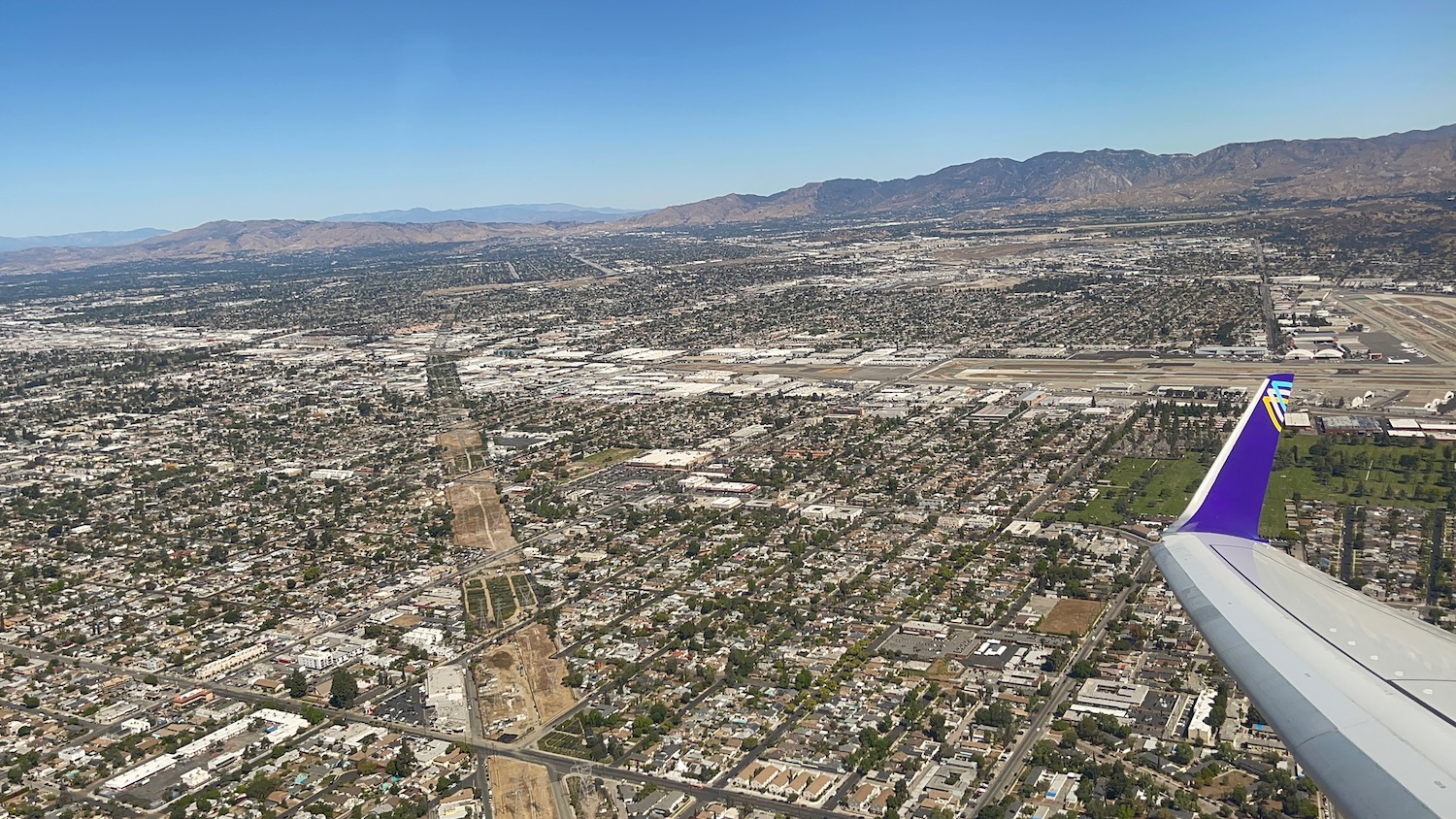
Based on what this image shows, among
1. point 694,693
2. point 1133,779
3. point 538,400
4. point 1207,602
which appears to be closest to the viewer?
point 1207,602

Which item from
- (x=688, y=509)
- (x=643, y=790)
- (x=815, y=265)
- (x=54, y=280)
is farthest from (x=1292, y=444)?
(x=54, y=280)

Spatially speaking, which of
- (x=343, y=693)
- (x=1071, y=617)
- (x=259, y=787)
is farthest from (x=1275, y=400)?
(x=343, y=693)

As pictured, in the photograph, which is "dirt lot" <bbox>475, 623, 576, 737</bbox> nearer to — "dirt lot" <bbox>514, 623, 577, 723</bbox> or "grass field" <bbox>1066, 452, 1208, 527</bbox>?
"dirt lot" <bbox>514, 623, 577, 723</bbox>

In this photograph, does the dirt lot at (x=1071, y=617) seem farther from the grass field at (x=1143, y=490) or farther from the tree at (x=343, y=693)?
the tree at (x=343, y=693)

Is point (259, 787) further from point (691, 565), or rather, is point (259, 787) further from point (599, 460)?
point (599, 460)

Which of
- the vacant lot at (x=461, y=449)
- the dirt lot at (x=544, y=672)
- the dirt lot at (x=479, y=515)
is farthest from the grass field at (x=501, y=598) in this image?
the vacant lot at (x=461, y=449)

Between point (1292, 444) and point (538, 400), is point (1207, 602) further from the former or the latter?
point (538, 400)
